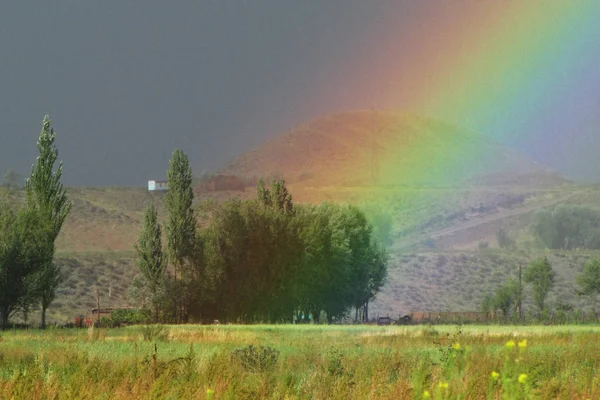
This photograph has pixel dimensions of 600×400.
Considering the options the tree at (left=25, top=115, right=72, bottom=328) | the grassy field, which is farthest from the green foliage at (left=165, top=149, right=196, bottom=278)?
the grassy field

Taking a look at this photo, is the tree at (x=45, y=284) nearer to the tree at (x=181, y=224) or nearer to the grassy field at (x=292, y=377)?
the tree at (x=181, y=224)

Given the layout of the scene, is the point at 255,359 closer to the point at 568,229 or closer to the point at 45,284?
the point at 45,284

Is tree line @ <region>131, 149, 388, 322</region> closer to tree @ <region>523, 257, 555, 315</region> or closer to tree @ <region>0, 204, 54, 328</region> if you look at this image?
tree @ <region>0, 204, 54, 328</region>

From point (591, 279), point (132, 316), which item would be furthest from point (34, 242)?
point (591, 279)

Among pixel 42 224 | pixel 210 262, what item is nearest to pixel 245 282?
pixel 210 262

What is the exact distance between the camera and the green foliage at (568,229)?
18212 centimetres

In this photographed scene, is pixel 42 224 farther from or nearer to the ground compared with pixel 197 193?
nearer to the ground

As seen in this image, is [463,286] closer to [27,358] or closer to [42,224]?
[42,224]

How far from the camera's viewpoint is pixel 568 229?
185000mm

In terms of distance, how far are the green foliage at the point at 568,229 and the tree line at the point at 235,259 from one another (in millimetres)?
116187

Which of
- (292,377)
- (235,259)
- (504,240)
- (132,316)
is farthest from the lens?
(504,240)

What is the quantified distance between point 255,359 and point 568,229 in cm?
17130

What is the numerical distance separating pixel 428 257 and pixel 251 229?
96715 mm

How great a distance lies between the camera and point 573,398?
13867mm
